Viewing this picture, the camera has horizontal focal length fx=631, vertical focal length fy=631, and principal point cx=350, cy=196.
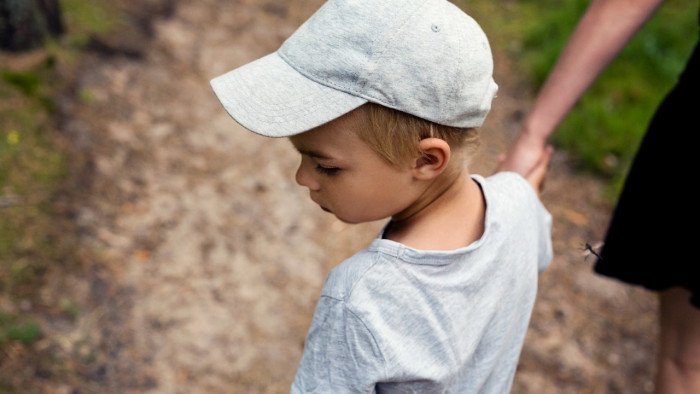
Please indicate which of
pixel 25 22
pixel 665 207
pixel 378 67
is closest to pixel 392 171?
pixel 378 67

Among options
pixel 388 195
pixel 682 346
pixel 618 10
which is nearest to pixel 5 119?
pixel 388 195

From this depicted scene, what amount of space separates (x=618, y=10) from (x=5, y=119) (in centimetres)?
270

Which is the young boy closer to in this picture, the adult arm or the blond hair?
the blond hair

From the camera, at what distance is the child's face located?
1.18 meters

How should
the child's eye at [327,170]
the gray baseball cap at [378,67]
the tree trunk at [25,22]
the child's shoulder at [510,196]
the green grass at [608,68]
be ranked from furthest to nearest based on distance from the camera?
1. the green grass at [608,68]
2. the tree trunk at [25,22]
3. the child's shoulder at [510,196]
4. the child's eye at [327,170]
5. the gray baseball cap at [378,67]

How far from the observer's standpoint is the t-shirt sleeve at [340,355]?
1124mm

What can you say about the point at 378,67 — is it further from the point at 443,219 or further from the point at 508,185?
the point at 508,185

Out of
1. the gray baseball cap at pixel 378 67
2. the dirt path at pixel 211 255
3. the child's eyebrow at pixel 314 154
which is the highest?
the gray baseball cap at pixel 378 67

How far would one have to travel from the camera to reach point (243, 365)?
8.24ft

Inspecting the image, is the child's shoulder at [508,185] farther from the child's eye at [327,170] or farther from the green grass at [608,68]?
the green grass at [608,68]

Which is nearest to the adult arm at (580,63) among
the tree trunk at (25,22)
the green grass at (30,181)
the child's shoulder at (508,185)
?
the child's shoulder at (508,185)

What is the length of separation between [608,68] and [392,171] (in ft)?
11.5

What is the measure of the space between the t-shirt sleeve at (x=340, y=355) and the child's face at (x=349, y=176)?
0.66 ft

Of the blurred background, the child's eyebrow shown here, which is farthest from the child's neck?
the blurred background
